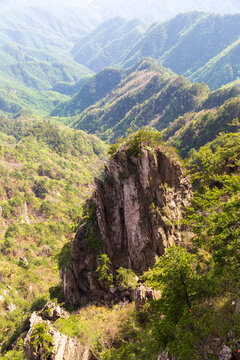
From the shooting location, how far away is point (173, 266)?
15.3m

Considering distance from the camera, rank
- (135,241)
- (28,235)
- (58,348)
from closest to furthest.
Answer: (58,348)
(135,241)
(28,235)

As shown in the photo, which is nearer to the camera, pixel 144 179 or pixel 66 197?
pixel 144 179

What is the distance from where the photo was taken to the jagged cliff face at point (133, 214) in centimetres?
3231

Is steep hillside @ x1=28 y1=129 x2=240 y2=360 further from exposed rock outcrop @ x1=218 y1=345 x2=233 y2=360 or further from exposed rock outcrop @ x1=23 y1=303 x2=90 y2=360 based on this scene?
exposed rock outcrop @ x1=218 y1=345 x2=233 y2=360

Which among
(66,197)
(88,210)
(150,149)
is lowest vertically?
(66,197)

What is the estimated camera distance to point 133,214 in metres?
33.3

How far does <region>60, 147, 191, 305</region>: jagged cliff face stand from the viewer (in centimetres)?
3231

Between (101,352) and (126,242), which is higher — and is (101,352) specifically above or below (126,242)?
below

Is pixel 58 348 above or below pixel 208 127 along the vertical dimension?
below

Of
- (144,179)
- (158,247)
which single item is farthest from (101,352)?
(144,179)

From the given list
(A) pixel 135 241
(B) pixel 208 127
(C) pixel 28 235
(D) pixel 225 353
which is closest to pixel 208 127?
(B) pixel 208 127

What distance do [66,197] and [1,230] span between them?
213 feet

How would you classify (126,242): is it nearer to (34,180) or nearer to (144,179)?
(144,179)

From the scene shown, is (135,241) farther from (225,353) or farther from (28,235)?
(28,235)
